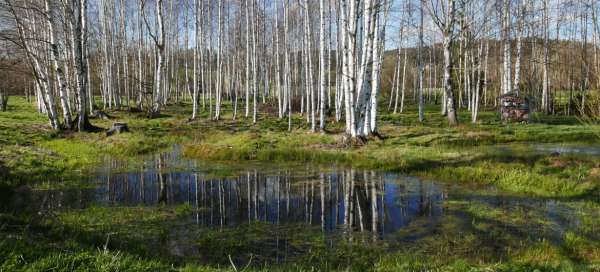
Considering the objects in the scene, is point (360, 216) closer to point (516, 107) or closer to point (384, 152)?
point (384, 152)

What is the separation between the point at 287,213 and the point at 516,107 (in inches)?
896

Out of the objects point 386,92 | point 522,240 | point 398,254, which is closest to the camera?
point 398,254

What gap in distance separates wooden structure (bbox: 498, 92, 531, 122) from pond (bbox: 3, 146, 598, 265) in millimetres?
17607

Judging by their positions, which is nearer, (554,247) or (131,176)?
(554,247)

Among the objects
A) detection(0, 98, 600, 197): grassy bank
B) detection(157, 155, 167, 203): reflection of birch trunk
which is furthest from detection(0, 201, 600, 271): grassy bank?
detection(0, 98, 600, 197): grassy bank

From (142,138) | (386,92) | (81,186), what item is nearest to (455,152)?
(81,186)

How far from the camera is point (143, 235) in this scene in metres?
6.91

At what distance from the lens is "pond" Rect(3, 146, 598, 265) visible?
6.61 m

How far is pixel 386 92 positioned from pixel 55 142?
47.8 meters

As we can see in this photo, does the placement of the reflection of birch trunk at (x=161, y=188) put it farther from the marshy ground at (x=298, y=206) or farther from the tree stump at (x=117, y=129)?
the tree stump at (x=117, y=129)

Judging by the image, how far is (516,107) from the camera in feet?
86.4

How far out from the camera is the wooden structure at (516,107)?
26312mm

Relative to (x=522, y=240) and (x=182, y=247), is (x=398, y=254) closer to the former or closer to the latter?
(x=522, y=240)

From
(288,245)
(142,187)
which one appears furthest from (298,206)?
(142,187)
